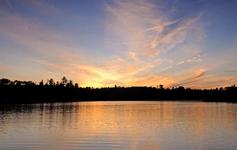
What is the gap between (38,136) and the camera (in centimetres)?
3594

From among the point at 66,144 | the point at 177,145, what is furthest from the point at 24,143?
the point at 177,145

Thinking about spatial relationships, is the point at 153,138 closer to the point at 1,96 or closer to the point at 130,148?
the point at 130,148

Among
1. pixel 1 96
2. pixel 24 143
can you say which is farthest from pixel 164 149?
pixel 1 96

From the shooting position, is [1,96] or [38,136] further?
[1,96]

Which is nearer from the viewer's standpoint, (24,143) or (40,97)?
(24,143)

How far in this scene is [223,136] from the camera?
117 feet

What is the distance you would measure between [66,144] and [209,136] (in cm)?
1553

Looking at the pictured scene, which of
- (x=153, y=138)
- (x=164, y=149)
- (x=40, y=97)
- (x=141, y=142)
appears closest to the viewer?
(x=164, y=149)

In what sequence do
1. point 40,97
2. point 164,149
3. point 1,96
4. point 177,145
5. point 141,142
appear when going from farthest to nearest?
point 40,97
point 1,96
point 141,142
point 177,145
point 164,149

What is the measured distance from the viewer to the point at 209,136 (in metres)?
36.2

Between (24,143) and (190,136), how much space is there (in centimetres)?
1718

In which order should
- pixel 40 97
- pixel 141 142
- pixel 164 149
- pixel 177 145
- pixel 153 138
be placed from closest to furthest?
1. pixel 164 149
2. pixel 177 145
3. pixel 141 142
4. pixel 153 138
5. pixel 40 97

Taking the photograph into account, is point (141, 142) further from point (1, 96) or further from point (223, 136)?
point (1, 96)

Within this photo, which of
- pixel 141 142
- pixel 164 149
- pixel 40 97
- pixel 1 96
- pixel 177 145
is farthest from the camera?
pixel 40 97
